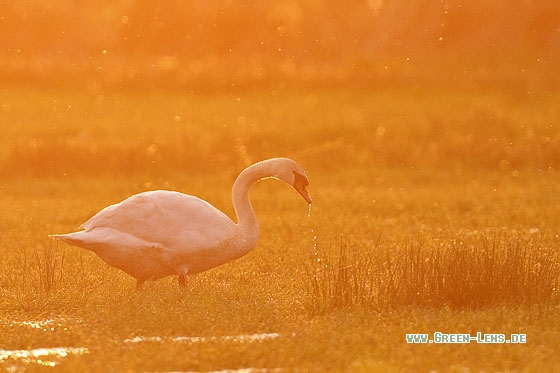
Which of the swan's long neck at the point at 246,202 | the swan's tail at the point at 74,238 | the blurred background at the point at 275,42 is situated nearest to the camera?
the swan's tail at the point at 74,238

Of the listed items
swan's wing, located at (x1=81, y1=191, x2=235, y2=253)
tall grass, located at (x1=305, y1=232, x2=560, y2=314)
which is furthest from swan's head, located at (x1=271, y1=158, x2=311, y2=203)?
tall grass, located at (x1=305, y1=232, x2=560, y2=314)

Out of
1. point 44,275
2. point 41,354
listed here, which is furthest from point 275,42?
point 41,354

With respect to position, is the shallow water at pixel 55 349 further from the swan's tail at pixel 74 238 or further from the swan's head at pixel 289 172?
the swan's head at pixel 289 172

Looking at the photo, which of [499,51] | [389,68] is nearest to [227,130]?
[389,68]

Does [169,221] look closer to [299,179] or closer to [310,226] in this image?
[299,179]

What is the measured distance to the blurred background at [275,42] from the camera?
33219 mm

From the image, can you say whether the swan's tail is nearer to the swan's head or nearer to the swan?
the swan

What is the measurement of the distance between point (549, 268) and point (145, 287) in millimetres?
3726

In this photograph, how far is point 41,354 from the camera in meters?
9.39

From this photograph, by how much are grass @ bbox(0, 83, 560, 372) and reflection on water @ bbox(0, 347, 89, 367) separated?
0.08 meters

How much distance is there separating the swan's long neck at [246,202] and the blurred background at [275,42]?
20.6 metres

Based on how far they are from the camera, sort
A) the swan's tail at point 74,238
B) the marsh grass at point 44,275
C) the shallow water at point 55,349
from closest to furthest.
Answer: the shallow water at point 55,349 → the swan's tail at point 74,238 → the marsh grass at point 44,275

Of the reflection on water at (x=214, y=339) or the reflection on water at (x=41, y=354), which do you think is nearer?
the reflection on water at (x=41, y=354)

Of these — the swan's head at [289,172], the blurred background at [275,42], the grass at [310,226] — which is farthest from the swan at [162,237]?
the blurred background at [275,42]
